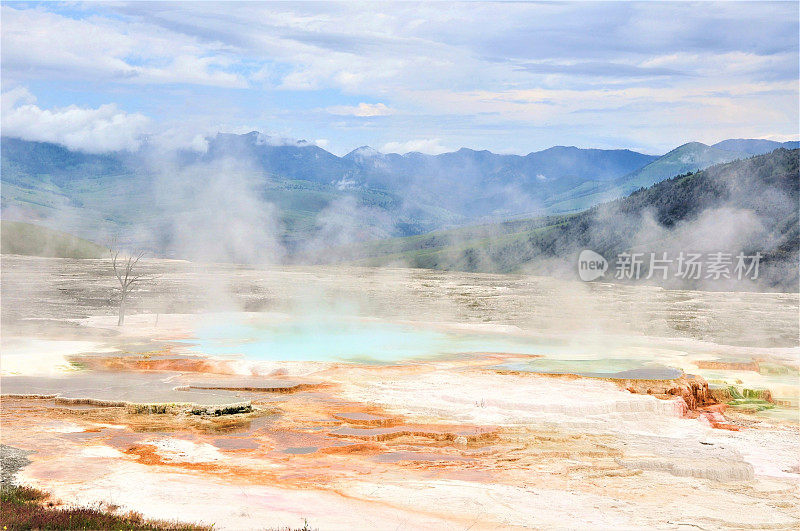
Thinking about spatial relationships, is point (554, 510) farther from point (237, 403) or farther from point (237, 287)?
point (237, 287)

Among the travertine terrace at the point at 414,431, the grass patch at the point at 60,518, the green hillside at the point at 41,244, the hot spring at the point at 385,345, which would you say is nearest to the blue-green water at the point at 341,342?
the hot spring at the point at 385,345

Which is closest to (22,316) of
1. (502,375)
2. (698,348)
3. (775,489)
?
(502,375)

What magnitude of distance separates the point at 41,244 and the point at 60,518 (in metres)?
132

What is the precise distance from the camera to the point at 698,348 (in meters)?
37.4

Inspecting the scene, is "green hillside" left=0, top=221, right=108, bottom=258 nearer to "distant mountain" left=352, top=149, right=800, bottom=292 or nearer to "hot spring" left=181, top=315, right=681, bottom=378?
"distant mountain" left=352, top=149, right=800, bottom=292

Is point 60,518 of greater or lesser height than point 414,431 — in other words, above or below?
above

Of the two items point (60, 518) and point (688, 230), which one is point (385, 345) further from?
point (688, 230)

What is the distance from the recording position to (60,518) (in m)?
12.0

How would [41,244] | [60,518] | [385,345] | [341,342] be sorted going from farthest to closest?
[41,244] → [341,342] → [385,345] → [60,518]

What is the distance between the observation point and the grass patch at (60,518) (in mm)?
11625

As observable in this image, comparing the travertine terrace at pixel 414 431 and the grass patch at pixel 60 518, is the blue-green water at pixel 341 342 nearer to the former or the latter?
the travertine terrace at pixel 414 431

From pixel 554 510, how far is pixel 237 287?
65.3 m

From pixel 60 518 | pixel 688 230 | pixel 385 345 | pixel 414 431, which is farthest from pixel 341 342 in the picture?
pixel 688 230

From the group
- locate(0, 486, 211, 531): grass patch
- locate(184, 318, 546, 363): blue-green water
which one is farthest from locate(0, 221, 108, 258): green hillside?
locate(0, 486, 211, 531): grass patch
